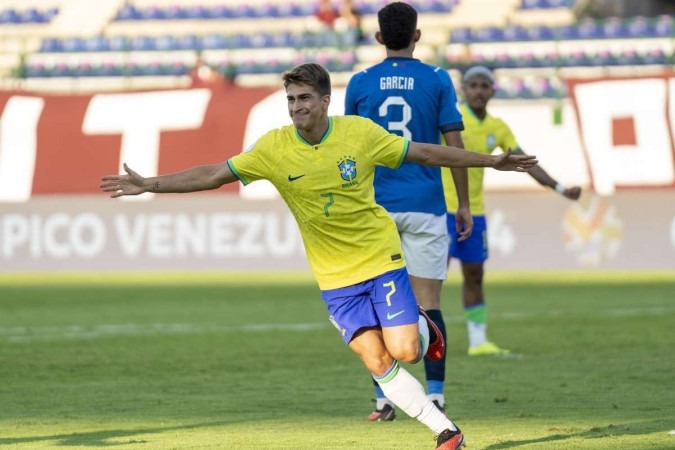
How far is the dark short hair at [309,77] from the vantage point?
6453mm

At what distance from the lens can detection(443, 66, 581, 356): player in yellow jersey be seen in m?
11.3

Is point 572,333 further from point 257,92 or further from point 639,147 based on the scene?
point 257,92

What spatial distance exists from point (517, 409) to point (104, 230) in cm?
1417

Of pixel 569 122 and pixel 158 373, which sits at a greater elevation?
pixel 569 122

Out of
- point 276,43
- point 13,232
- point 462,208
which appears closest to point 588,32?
point 276,43

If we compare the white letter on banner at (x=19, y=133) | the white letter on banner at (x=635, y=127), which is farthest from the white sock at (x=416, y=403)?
the white letter on banner at (x=19, y=133)

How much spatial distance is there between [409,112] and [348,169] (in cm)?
159

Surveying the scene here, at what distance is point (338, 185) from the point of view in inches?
259

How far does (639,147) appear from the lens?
21766 millimetres

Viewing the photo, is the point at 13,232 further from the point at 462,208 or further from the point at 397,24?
the point at 397,24

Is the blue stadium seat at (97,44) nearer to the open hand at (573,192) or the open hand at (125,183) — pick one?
the open hand at (573,192)

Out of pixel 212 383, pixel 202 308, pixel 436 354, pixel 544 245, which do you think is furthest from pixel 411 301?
pixel 544 245

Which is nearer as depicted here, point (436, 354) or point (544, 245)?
point (436, 354)

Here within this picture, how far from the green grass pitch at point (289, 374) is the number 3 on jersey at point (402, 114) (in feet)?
5.64
